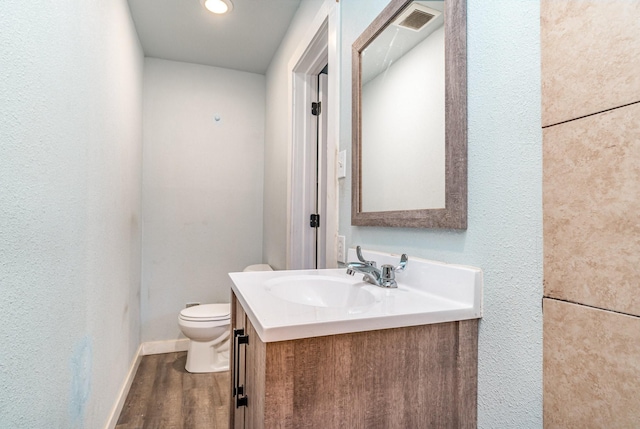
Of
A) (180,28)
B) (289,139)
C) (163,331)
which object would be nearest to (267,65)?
(180,28)

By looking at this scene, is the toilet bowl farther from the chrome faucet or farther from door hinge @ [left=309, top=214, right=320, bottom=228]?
the chrome faucet

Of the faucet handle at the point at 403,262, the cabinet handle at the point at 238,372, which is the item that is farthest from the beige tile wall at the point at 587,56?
the cabinet handle at the point at 238,372

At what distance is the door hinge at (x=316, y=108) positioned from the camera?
2281 mm

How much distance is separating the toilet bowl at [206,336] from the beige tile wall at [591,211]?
80.2 inches

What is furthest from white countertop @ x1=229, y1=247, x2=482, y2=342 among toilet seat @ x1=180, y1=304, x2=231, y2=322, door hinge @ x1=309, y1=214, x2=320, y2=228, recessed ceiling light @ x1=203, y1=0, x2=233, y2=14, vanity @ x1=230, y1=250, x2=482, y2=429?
recessed ceiling light @ x1=203, y1=0, x2=233, y2=14

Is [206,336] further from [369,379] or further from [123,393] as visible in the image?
[369,379]

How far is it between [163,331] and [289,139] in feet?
6.24

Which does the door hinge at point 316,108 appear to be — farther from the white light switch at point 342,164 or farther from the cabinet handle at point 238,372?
the cabinet handle at point 238,372

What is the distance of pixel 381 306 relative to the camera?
2.58 ft

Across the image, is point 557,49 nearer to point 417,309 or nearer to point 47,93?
point 417,309

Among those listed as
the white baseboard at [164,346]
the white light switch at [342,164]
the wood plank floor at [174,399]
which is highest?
the white light switch at [342,164]

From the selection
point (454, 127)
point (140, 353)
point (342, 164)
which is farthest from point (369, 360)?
point (140, 353)

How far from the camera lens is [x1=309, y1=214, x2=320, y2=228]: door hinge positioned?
2.27 metres

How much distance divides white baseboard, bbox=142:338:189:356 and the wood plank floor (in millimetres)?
182
